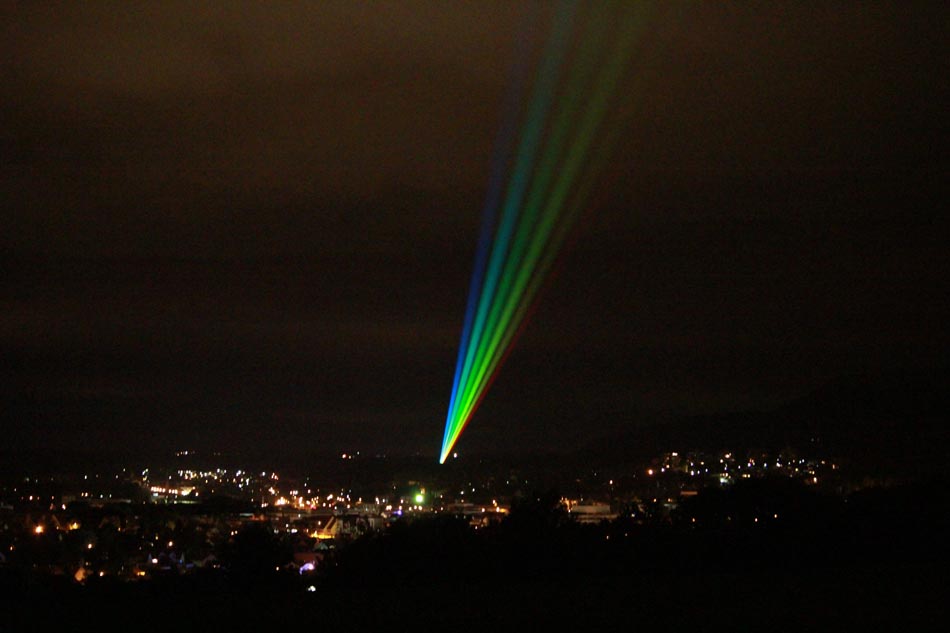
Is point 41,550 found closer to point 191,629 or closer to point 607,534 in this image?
point 607,534

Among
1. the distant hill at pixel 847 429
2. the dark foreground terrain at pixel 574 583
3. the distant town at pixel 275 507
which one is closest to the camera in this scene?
the dark foreground terrain at pixel 574 583

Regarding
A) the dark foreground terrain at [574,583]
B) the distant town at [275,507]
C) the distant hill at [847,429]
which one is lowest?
the dark foreground terrain at [574,583]

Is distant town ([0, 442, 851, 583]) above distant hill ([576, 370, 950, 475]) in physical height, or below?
below

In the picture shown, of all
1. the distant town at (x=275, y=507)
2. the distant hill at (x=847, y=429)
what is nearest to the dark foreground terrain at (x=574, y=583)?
the distant town at (x=275, y=507)

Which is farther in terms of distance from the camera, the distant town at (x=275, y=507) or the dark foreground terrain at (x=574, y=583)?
the distant town at (x=275, y=507)

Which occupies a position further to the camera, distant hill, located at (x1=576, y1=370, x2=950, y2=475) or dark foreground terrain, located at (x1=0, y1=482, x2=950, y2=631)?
distant hill, located at (x1=576, y1=370, x2=950, y2=475)

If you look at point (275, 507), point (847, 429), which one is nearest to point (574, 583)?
point (275, 507)

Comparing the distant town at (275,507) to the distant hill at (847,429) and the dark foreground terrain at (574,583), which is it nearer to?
the dark foreground terrain at (574,583)

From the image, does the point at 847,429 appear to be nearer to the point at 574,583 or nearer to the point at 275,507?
the point at 275,507

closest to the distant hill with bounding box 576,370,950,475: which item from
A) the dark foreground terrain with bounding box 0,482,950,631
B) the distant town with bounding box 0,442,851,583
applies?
the distant town with bounding box 0,442,851,583

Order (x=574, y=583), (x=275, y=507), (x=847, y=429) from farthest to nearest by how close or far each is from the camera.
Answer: (x=847, y=429), (x=275, y=507), (x=574, y=583)

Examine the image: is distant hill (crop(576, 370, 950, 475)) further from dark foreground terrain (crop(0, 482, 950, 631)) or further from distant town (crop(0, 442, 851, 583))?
dark foreground terrain (crop(0, 482, 950, 631))
